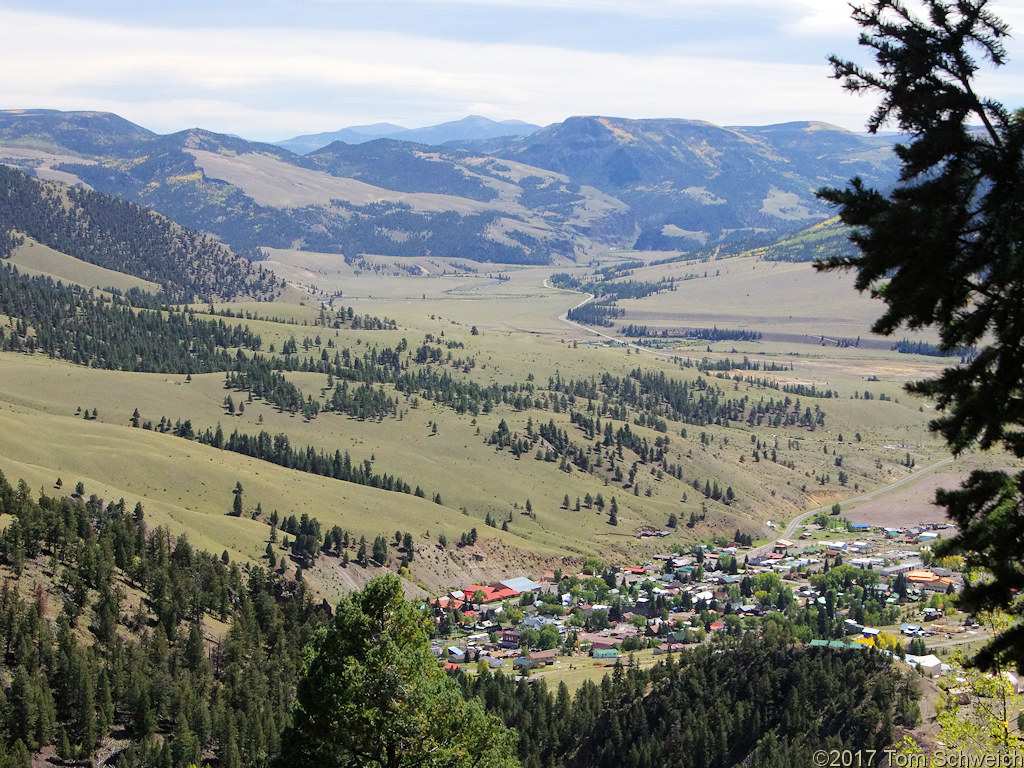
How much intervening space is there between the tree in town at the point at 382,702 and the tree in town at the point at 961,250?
14080 millimetres

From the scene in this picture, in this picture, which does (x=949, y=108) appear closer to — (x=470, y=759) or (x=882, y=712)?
(x=470, y=759)

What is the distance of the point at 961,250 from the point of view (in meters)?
17.4

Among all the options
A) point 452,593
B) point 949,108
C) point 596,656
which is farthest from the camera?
point 452,593

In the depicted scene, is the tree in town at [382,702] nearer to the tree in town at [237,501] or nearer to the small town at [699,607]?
the small town at [699,607]

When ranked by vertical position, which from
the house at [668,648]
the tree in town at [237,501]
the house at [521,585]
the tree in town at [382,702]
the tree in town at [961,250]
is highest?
the tree in town at [961,250]

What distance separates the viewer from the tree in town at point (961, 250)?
55.9ft

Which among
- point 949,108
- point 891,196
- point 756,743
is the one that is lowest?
point 756,743

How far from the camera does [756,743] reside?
88312 mm

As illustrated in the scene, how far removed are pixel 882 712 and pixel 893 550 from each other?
11426cm

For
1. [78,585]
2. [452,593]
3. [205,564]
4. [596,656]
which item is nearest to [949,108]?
[78,585]

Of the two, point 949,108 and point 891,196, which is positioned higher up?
point 949,108

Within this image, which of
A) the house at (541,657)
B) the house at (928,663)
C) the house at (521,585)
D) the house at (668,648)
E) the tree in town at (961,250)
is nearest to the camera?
the tree in town at (961,250)

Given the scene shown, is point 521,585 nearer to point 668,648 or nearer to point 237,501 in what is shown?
point 668,648

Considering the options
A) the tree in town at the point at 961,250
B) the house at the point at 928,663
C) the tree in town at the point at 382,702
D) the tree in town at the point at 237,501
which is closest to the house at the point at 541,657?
the house at the point at 928,663
